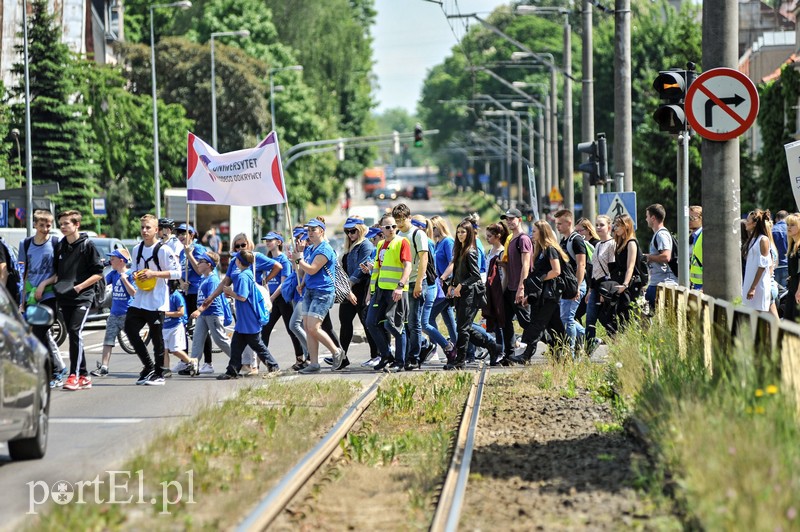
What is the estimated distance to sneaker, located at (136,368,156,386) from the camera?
1566 centimetres

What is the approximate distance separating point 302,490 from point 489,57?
103144 millimetres

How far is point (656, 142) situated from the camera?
48.8m

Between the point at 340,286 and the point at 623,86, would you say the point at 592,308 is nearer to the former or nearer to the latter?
the point at 340,286

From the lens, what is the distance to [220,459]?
9789 millimetres

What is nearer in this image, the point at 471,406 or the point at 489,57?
the point at 471,406

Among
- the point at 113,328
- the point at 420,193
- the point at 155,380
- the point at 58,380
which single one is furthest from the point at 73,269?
the point at 420,193

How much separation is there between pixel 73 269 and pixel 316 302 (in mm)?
2972

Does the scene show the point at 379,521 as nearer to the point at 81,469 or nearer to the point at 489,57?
the point at 81,469

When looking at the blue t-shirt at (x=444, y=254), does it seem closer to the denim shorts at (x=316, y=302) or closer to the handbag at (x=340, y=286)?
the handbag at (x=340, y=286)

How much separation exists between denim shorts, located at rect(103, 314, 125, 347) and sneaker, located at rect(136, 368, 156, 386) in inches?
30.9

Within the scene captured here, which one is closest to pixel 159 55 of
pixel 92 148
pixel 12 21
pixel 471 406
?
pixel 12 21

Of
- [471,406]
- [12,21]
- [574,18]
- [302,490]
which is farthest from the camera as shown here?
[574,18]

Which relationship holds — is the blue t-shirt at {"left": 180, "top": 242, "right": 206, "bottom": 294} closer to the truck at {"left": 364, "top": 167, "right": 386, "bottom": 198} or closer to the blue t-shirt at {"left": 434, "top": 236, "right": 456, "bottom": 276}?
the blue t-shirt at {"left": 434, "top": 236, "right": 456, "bottom": 276}

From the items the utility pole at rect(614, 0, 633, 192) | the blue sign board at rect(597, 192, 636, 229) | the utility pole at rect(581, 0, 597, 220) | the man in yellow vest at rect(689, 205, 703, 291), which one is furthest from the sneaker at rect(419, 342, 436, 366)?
the utility pole at rect(581, 0, 597, 220)
